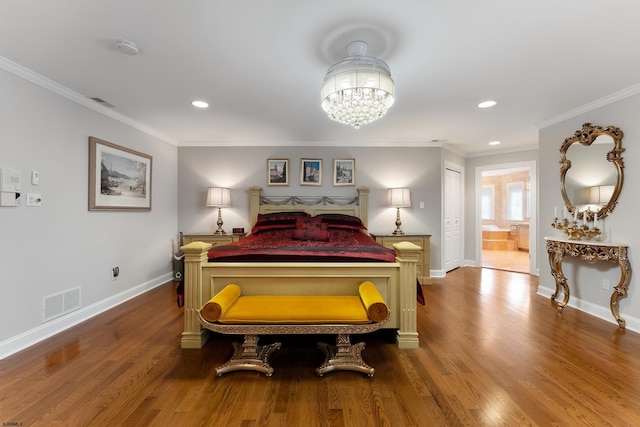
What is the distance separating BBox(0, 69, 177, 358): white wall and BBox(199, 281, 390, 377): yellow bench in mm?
1736

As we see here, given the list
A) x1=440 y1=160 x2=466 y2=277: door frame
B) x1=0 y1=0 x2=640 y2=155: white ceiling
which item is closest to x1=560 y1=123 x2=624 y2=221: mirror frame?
x1=0 y1=0 x2=640 y2=155: white ceiling

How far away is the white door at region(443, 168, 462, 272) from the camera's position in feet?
16.5

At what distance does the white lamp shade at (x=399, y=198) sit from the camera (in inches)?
171

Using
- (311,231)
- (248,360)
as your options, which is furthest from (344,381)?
(311,231)

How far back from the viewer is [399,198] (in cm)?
435

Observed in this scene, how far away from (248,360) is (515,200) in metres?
9.93

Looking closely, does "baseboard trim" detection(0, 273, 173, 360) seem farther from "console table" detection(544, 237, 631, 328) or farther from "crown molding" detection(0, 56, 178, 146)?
"console table" detection(544, 237, 631, 328)

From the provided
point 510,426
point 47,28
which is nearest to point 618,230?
point 510,426

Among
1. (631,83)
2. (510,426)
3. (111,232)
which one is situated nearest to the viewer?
(510,426)

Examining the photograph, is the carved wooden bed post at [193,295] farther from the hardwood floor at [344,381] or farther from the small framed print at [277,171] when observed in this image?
the small framed print at [277,171]

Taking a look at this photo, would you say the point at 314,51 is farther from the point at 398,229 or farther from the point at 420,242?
the point at 420,242

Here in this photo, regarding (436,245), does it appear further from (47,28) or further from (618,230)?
(47,28)

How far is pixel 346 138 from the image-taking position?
436 cm

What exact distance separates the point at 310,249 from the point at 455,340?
1498 mm
